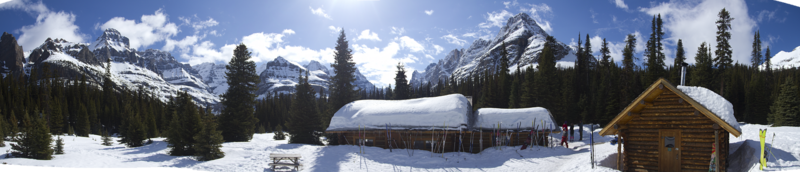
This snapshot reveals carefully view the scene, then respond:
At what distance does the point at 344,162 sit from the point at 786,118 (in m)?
37.2

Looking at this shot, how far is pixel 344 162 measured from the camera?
18906 millimetres

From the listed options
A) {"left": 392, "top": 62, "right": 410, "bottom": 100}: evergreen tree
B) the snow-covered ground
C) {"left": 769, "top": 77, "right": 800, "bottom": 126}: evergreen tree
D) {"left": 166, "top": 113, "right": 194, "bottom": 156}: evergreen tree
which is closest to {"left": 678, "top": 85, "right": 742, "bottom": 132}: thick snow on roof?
the snow-covered ground

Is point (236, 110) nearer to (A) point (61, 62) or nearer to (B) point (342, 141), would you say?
(B) point (342, 141)

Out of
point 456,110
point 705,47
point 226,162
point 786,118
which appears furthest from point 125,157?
point 705,47

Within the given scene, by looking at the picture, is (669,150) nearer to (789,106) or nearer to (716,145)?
(716,145)

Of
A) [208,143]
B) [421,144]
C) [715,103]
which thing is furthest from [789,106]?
[208,143]

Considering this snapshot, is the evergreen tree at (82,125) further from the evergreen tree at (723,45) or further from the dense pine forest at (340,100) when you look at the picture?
the evergreen tree at (723,45)

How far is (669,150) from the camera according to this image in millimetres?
12227

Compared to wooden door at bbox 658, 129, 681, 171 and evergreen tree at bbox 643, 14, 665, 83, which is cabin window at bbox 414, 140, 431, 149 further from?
evergreen tree at bbox 643, 14, 665, 83

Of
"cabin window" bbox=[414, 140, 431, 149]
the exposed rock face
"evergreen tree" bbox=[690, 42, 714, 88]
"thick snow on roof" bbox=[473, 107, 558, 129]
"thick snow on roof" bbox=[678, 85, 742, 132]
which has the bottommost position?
"cabin window" bbox=[414, 140, 431, 149]

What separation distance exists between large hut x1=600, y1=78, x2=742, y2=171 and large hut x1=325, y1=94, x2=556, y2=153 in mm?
8239

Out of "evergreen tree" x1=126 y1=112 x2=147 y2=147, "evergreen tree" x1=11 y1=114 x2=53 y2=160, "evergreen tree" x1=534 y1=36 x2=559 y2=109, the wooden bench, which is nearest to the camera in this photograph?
"evergreen tree" x1=11 y1=114 x2=53 y2=160

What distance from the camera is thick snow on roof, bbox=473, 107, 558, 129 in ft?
73.5

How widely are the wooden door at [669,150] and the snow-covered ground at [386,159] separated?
4.99 ft
